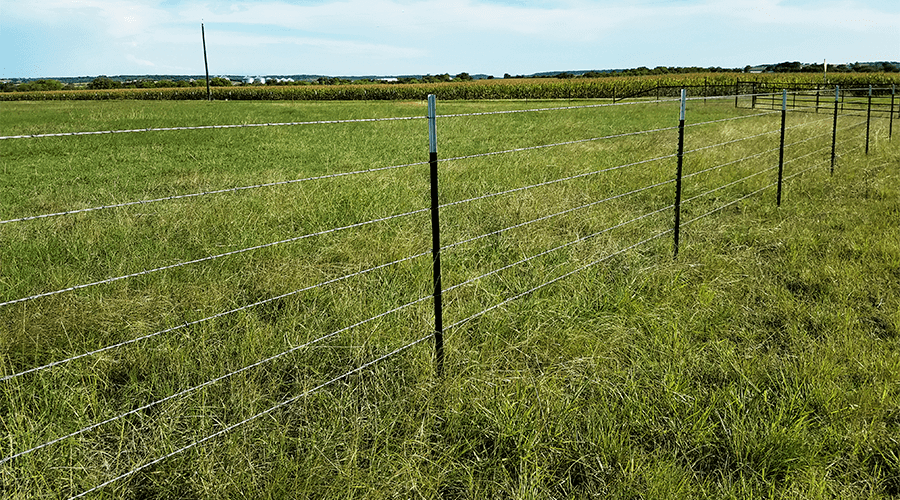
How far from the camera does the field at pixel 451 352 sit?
2842 mm

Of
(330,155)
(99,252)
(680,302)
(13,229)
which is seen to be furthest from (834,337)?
(330,155)

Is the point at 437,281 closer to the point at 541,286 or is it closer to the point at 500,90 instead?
the point at 541,286

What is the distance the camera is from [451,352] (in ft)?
12.6

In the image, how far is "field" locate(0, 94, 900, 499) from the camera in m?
2.84

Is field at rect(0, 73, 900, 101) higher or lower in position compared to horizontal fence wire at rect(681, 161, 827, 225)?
higher

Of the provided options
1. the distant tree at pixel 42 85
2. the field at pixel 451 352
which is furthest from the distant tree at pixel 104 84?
the field at pixel 451 352

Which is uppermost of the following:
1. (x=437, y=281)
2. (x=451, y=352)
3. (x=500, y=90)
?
(x=500, y=90)

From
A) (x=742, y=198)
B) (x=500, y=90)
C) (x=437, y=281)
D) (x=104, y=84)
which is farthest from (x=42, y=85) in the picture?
(x=437, y=281)

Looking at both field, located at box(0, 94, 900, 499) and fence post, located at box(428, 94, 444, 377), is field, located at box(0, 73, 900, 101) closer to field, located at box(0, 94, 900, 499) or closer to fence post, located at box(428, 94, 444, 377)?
field, located at box(0, 94, 900, 499)

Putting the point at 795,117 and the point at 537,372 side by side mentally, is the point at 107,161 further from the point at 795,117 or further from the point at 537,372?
the point at 795,117

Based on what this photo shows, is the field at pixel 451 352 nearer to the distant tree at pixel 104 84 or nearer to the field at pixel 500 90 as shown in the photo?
the field at pixel 500 90

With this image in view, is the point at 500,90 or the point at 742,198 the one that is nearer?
the point at 742,198

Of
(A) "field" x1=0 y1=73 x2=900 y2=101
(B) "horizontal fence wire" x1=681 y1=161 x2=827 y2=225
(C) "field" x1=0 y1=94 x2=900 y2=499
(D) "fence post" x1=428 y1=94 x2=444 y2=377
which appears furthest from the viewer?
(A) "field" x1=0 y1=73 x2=900 y2=101

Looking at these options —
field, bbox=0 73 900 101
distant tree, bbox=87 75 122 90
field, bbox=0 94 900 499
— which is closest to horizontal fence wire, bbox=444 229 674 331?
field, bbox=0 94 900 499
